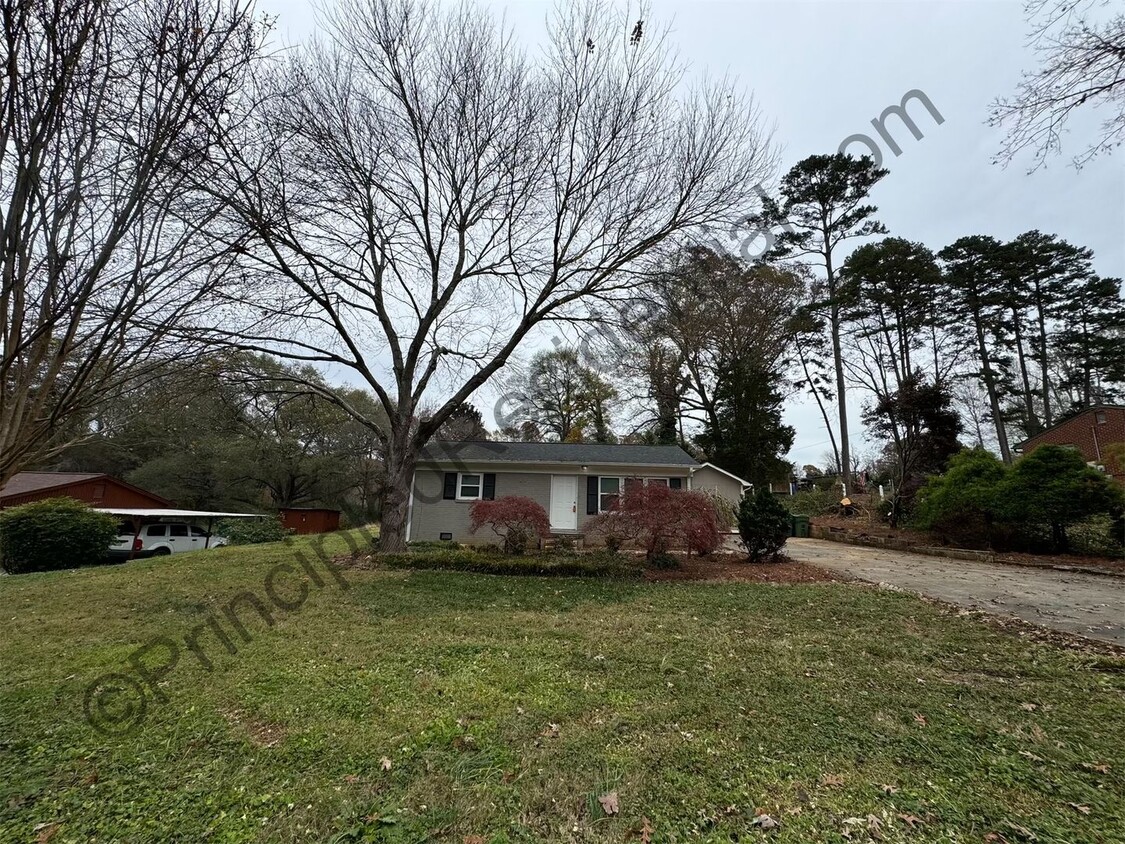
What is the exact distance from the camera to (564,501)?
15.4 metres

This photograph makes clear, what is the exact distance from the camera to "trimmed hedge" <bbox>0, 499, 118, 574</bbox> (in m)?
11.2

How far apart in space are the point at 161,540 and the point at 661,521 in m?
16.9

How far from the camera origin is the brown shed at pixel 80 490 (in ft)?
64.1

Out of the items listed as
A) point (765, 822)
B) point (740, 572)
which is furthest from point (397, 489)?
point (765, 822)

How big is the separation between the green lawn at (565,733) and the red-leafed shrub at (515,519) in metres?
4.04

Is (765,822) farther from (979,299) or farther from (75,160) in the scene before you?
(979,299)

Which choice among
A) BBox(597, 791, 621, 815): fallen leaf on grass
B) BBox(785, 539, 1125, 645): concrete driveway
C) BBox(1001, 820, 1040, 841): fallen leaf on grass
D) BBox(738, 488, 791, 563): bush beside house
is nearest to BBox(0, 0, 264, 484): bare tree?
BBox(597, 791, 621, 815): fallen leaf on grass

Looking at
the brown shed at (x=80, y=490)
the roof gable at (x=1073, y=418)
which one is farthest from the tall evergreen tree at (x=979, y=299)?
the brown shed at (x=80, y=490)

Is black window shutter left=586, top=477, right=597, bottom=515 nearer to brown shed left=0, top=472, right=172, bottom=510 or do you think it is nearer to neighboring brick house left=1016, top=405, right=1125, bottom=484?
brown shed left=0, top=472, right=172, bottom=510

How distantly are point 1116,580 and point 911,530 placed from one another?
7004 millimetres

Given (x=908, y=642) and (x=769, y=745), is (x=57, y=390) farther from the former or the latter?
(x=908, y=642)

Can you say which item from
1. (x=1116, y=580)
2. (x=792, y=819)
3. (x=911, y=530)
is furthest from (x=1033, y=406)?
(x=792, y=819)

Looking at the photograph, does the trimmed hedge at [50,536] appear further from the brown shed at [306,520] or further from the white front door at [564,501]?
the white front door at [564,501]

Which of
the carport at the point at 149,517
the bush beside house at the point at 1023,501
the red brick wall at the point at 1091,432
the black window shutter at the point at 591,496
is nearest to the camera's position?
the bush beside house at the point at 1023,501
